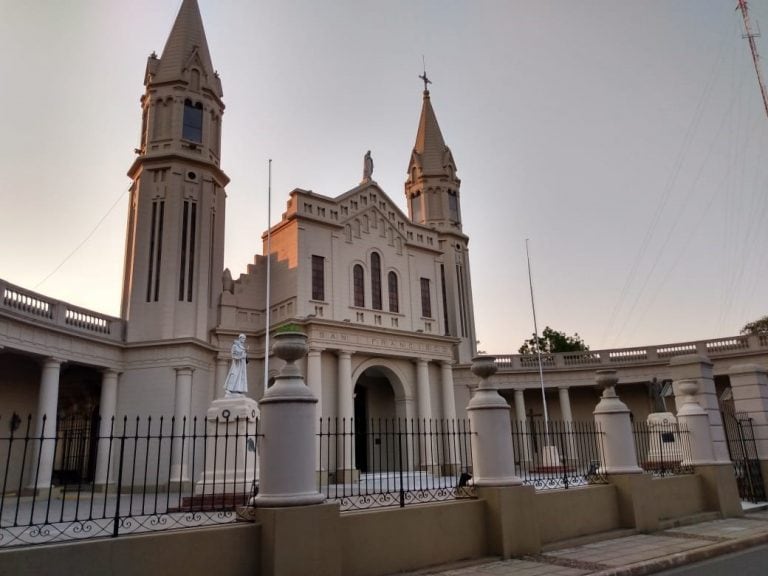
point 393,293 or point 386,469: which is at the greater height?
point 393,293

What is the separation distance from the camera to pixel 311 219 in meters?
26.1

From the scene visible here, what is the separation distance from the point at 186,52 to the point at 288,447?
24718 millimetres

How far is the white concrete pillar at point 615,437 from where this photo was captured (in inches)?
448

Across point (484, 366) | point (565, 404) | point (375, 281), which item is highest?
point (375, 281)

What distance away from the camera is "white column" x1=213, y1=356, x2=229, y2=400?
23797mm

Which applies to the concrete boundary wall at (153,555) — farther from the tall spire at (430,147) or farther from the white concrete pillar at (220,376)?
the tall spire at (430,147)

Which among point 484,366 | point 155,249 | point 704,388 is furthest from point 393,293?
point 484,366

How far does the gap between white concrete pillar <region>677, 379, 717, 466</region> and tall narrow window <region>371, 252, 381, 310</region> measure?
15.7 metres

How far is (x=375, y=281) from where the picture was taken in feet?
91.8

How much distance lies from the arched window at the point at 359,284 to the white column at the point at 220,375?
20.8ft

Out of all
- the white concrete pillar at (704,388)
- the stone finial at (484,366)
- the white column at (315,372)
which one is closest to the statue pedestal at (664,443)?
the white concrete pillar at (704,388)

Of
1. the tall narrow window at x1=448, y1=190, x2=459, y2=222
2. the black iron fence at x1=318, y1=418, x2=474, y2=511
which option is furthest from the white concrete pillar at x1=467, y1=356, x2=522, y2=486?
the tall narrow window at x1=448, y1=190, x2=459, y2=222

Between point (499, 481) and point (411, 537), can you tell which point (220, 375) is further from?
point (411, 537)

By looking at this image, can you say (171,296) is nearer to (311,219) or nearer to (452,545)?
(311,219)
